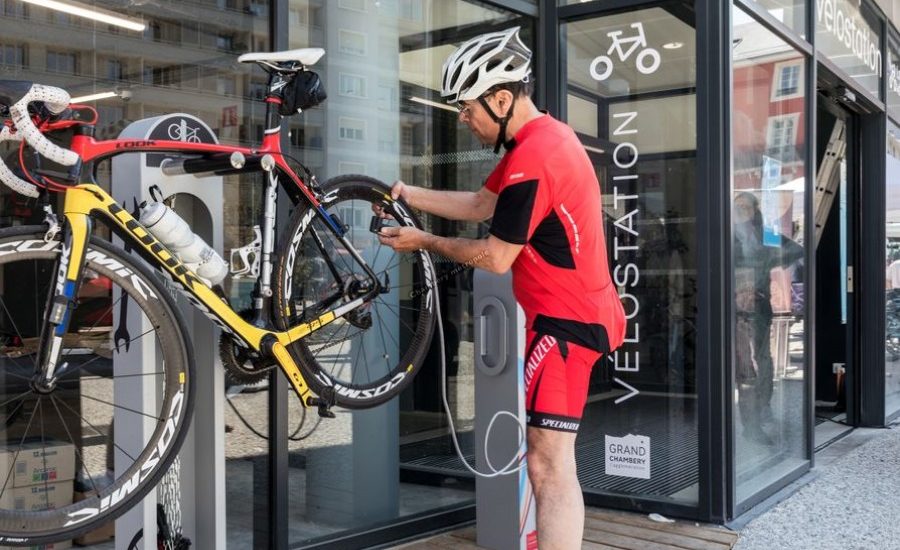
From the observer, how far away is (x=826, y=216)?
8.51m

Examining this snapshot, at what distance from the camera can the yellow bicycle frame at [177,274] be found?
2.22 metres

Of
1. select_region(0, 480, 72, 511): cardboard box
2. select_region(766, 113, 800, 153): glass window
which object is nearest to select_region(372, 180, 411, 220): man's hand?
select_region(0, 480, 72, 511): cardboard box

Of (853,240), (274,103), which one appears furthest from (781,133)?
(274,103)

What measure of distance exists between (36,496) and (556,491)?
1714mm

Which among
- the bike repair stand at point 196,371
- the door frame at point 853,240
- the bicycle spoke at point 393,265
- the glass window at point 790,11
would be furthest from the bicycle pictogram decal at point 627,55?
the door frame at point 853,240

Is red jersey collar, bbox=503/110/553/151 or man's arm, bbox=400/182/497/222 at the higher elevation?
red jersey collar, bbox=503/110/553/151

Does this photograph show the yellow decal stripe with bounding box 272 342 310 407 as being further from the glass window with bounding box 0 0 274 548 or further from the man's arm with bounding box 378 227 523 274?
the glass window with bounding box 0 0 274 548

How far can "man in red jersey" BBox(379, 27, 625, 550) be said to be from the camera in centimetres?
277

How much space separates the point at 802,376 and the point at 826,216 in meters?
3.14

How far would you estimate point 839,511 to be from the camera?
5027 millimetres

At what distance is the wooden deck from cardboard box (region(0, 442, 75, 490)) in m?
1.51

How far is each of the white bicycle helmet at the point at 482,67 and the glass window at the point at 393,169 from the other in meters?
1.15

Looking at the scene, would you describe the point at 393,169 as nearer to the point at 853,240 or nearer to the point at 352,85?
the point at 352,85

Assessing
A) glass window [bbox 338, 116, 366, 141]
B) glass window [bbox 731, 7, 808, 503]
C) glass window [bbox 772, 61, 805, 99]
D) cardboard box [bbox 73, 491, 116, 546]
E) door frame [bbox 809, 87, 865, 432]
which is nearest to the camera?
cardboard box [bbox 73, 491, 116, 546]
